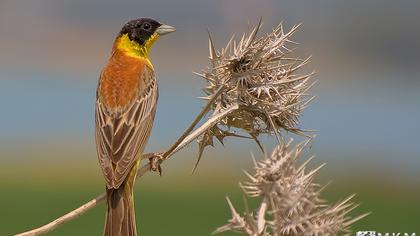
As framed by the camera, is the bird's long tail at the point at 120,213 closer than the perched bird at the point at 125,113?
Yes

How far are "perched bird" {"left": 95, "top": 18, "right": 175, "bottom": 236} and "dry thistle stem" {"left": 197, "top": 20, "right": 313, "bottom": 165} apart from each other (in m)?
0.37

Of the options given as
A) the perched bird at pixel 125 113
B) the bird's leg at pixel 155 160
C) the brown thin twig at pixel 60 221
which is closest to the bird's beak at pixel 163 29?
the perched bird at pixel 125 113

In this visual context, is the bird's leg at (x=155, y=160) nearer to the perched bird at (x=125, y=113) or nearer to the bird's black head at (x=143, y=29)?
the perched bird at (x=125, y=113)

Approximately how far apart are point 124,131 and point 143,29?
713mm

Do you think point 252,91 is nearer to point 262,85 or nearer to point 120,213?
point 262,85

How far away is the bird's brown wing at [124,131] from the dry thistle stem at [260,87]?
0.43 m

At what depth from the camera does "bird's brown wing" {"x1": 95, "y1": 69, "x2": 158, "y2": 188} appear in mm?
3118

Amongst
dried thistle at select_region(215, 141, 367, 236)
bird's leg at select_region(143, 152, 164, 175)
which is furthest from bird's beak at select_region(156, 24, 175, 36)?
dried thistle at select_region(215, 141, 367, 236)

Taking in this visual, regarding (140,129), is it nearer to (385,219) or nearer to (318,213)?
(318,213)

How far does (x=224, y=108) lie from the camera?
2768 mm

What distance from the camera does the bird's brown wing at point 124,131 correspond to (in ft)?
10.2

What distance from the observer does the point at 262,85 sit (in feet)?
9.00

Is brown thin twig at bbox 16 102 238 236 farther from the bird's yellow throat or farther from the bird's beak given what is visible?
the bird's yellow throat

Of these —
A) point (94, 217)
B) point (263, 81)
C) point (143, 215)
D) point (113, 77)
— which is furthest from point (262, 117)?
point (143, 215)
